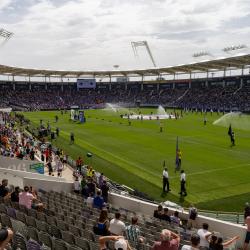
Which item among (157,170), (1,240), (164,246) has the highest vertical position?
(1,240)

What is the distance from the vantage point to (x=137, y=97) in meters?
115

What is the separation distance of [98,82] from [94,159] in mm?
94386

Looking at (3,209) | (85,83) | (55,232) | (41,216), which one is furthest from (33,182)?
(85,83)

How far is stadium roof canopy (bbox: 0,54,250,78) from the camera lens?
81.6 m

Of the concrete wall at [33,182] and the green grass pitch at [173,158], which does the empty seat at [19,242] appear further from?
the green grass pitch at [173,158]

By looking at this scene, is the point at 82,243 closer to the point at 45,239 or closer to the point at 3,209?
the point at 45,239

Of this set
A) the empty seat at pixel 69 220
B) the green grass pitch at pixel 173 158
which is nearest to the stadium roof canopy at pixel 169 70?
the green grass pitch at pixel 173 158

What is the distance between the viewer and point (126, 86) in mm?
124875

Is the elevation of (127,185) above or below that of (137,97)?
below

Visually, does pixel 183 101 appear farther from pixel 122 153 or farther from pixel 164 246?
pixel 164 246

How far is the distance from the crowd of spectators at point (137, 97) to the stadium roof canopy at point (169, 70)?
4999 millimetres

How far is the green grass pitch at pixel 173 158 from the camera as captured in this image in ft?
70.2

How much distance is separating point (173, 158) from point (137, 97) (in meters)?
85.2

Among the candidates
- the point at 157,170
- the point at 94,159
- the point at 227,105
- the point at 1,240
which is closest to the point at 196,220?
the point at 1,240
